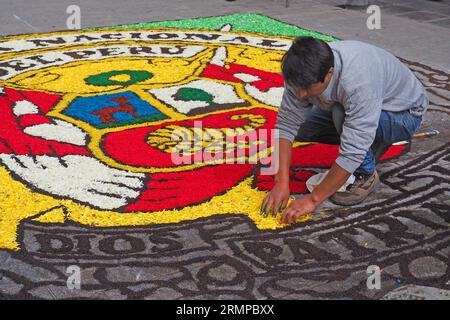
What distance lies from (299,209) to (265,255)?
28 centimetres

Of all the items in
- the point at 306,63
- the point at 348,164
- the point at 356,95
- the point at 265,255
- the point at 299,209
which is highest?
the point at 306,63

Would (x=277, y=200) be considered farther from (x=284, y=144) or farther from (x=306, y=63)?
(x=306, y=63)

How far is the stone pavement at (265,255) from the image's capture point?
223 centimetres

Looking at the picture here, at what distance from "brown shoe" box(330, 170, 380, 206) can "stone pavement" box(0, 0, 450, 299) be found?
0.04m

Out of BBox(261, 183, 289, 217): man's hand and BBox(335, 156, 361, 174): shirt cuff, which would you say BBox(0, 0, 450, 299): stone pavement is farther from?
BBox(335, 156, 361, 174): shirt cuff

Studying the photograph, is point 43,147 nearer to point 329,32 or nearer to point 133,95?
point 133,95

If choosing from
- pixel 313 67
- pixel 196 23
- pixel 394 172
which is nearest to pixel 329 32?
pixel 196 23

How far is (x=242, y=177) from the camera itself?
3.08 meters

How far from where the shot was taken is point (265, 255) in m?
2.45

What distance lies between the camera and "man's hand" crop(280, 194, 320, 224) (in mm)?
2598

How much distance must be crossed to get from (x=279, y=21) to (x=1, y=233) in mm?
4509

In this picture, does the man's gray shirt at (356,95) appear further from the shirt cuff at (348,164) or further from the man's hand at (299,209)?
the man's hand at (299,209)

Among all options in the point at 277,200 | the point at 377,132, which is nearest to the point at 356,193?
the point at 377,132

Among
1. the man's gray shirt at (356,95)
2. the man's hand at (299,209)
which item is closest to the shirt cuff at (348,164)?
the man's gray shirt at (356,95)
